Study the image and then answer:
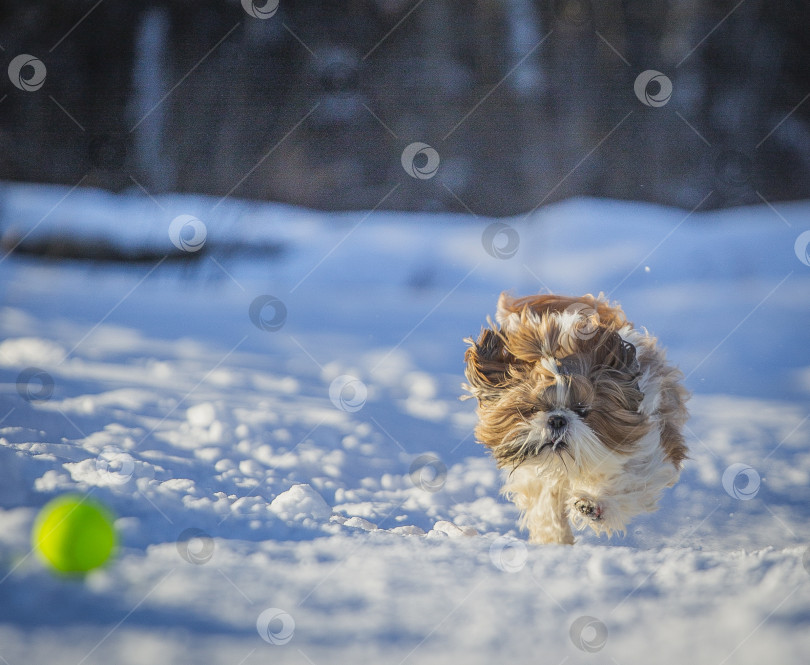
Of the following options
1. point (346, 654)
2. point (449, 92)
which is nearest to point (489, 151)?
point (449, 92)

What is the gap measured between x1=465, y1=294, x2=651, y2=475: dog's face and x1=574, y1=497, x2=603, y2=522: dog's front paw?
292 millimetres

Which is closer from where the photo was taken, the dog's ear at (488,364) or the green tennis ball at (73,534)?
the green tennis ball at (73,534)

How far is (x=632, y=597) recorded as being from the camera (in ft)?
9.21

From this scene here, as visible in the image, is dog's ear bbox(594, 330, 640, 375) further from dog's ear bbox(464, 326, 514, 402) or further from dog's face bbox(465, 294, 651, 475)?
dog's ear bbox(464, 326, 514, 402)

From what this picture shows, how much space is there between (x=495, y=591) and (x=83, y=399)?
2.64m

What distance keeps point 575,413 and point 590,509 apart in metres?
0.62

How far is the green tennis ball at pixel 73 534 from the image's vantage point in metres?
3.27

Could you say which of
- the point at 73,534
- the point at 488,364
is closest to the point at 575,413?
the point at 488,364

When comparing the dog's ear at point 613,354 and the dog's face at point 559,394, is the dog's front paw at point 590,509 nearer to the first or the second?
the dog's face at point 559,394

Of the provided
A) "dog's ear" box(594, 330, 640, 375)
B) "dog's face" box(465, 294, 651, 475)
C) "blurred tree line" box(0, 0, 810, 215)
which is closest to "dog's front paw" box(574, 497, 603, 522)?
"dog's face" box(465, 294, 651, 475)

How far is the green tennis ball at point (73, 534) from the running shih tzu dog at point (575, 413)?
1.91 metres

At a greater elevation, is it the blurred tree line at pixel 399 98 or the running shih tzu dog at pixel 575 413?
the blurred tree line at pixel 399 98

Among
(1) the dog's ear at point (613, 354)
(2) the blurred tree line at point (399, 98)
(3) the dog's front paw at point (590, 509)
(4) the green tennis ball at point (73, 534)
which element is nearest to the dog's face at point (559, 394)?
(1) the dog's ear at point (613, 354)

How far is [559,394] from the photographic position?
3.22m
